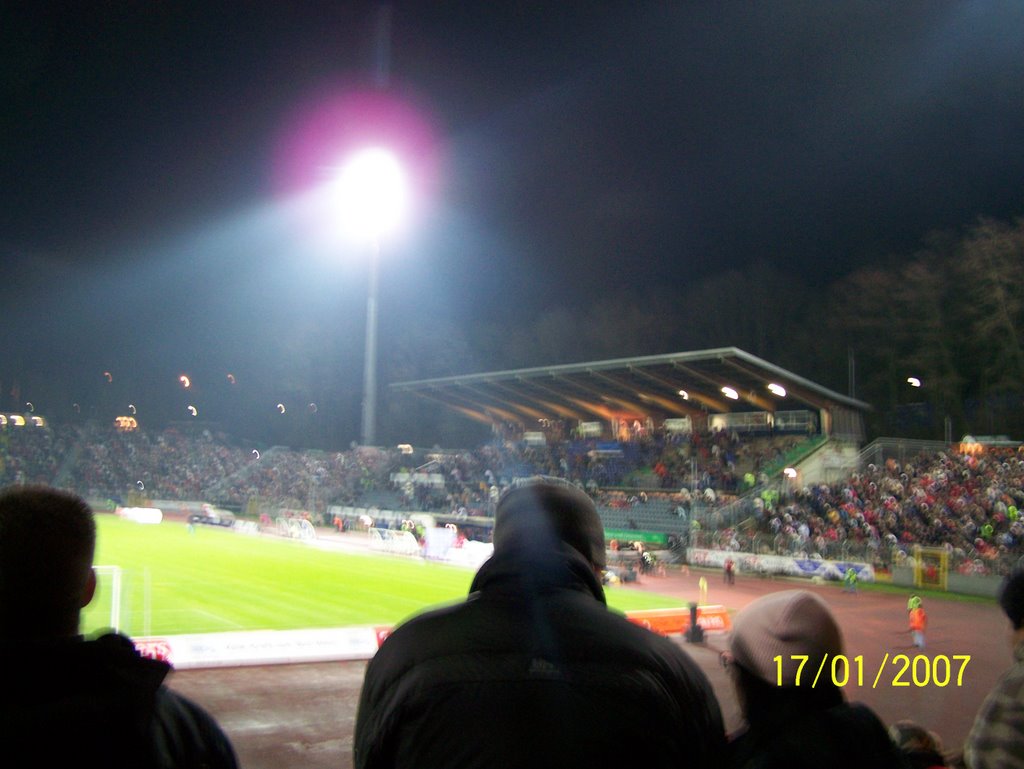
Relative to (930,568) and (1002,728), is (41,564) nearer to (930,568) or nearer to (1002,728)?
(1002,728)

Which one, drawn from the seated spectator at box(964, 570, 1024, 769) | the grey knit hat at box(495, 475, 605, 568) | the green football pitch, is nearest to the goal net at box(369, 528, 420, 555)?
the green football pitch

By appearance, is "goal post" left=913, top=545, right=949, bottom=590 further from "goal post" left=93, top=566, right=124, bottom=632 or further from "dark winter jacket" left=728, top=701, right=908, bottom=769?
"dark winter jacket" left=728, top=701, right=908, bottom=769

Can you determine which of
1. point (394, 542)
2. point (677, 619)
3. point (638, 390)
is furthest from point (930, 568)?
point (394, 542)

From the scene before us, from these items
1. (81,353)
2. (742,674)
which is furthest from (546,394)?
(742,674)

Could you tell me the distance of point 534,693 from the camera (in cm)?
156

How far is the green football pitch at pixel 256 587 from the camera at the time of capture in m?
15.8

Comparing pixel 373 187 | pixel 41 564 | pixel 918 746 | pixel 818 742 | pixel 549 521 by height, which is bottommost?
pixel 918 746

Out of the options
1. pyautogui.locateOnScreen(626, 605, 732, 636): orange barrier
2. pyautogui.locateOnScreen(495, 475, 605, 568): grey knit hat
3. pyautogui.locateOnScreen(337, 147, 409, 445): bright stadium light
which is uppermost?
pyautogui.locateOnScreen(337, 147, 409, 445): bright stadium light

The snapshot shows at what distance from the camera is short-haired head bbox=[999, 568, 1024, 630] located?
A: 278cm

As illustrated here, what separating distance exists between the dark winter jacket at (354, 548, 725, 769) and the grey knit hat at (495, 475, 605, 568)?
0.14 meters

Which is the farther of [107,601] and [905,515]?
[905,515]

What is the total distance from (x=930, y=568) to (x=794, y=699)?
2339 cm

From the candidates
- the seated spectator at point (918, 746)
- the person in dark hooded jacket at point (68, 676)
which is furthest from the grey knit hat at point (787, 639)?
the person in dark hooded jacket at point (68, 676)

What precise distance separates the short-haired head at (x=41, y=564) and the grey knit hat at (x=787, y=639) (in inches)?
57.3
